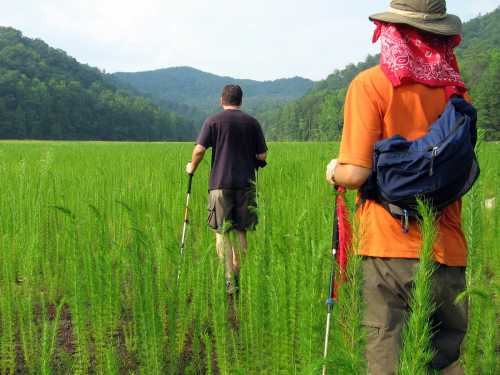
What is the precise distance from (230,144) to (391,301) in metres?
2.56

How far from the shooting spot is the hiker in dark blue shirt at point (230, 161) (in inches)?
158

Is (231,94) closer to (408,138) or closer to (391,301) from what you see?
(408,138)

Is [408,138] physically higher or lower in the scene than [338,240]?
higher

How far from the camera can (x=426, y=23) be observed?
5.46ft

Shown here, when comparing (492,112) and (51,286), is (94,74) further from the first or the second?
(51,286)

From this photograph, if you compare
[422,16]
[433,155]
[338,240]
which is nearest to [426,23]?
[422,16]

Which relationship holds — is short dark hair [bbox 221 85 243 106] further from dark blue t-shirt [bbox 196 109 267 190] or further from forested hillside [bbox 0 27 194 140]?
forested hillside [bbox 0 27 194 140]

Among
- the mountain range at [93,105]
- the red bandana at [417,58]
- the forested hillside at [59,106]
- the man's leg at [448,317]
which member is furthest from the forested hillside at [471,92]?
the forested hillside at [59,106]

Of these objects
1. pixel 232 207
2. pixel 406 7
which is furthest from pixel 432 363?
pixel 232 207

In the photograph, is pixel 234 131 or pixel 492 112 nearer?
pixel 234 131

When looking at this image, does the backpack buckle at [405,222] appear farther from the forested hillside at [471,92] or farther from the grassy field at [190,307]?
the forested hillside at [471,92]

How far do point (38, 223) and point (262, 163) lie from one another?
6.27ft

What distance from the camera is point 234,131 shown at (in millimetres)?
4023

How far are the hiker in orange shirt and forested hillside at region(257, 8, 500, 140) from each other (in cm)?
72
